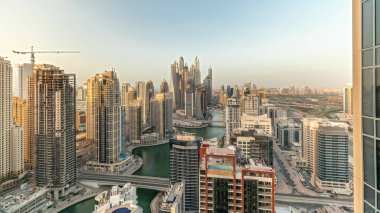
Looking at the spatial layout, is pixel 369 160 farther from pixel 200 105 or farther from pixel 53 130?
Result: pixel 200 105

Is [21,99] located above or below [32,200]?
above

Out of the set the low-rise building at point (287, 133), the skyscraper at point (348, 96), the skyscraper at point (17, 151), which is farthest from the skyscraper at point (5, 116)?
the low-rise building at point (287, 133)

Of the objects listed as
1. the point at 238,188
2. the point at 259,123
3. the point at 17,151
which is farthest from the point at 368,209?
the point at 17,151

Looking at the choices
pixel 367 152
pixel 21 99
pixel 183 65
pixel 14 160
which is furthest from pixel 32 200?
pixel 183 65

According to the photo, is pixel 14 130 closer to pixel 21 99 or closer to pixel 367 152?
pixel 21 99

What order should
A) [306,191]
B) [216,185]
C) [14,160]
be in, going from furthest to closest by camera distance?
[14,160]
[306,191]
[216,185]
